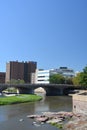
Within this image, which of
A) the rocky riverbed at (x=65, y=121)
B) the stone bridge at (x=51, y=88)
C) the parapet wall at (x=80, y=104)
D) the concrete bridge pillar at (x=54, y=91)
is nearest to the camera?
the rocky riverbed at (x=65, y=121)

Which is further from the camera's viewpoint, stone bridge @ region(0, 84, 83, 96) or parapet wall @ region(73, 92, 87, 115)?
stone bridge @ region(0, 84, 83, 96)

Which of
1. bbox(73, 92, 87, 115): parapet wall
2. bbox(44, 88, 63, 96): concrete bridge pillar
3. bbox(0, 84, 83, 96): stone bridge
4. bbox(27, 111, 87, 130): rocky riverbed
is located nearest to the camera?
bbox(27, 111, 87, 130): rocky riverbed

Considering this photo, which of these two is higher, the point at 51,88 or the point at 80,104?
the point at 51,88

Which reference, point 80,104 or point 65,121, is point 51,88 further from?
point 65,121

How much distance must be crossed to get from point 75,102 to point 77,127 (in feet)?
80.7

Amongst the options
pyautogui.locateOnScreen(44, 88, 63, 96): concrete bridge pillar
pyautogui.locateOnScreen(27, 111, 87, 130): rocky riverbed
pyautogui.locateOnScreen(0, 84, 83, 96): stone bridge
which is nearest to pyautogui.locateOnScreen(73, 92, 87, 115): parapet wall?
pyautogui.locateOnScreen(27, 111, 87, 130): rocky riverbed

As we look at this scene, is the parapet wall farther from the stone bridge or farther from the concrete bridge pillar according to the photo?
the concrete bridge pillar

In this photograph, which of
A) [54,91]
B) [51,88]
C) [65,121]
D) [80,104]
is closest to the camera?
[65,121]

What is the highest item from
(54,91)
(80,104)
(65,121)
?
(54,91)

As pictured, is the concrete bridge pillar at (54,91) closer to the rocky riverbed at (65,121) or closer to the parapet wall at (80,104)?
the parapet wall at (80,104)

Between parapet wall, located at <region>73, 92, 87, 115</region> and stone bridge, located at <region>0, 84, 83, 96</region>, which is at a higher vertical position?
stone bridge, located at <region>0, 84, 83, 96</region>

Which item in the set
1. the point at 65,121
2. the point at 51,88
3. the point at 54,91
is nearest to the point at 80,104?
the point at 65,121

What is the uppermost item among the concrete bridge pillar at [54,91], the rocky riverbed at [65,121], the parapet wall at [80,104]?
the concrete bridge pillar at [54,91]

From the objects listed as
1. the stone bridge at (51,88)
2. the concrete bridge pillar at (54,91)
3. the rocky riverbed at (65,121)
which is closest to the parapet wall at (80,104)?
the rocky riverbed at (65,121)
